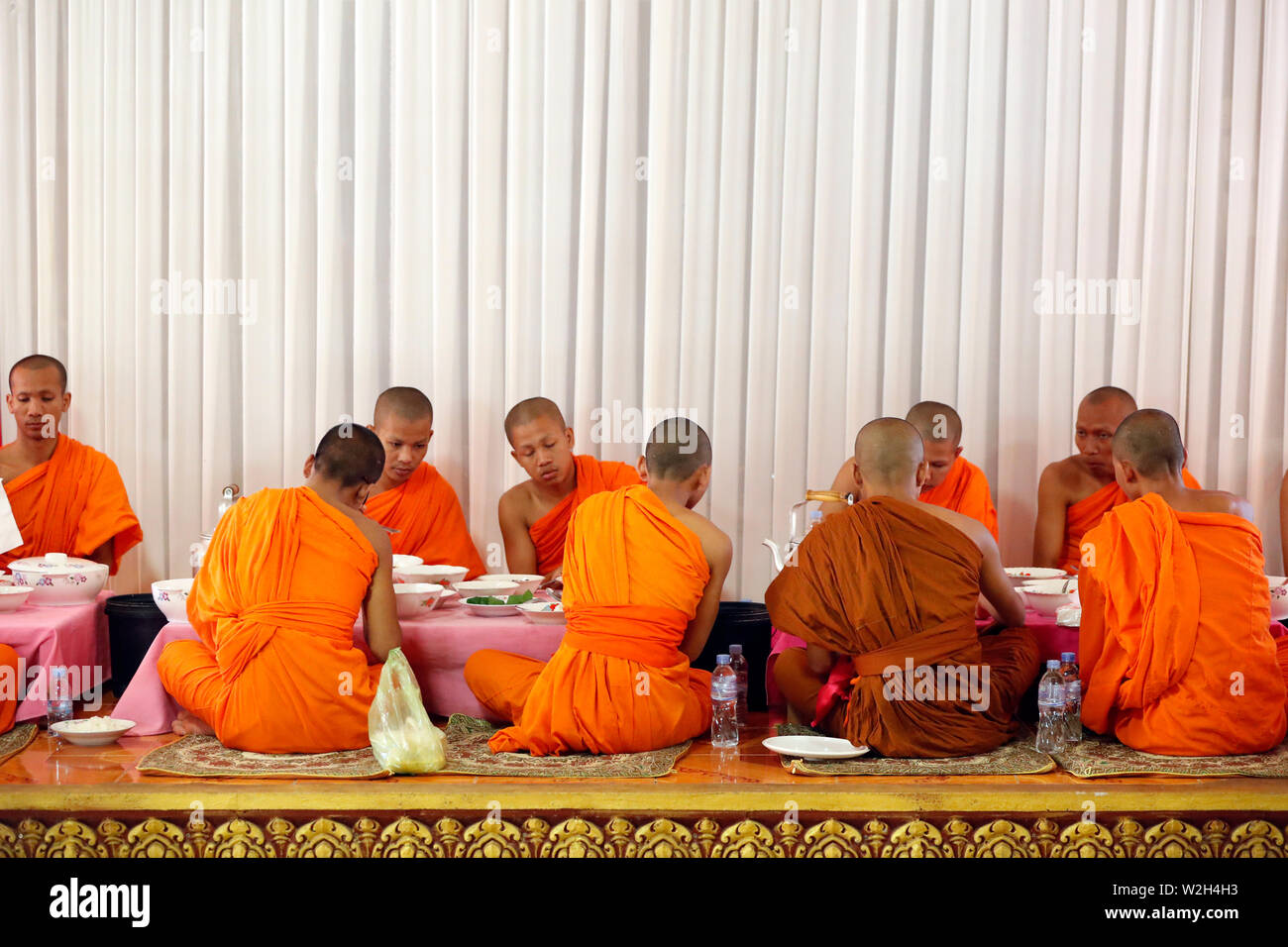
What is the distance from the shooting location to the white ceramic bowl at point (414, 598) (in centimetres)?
449

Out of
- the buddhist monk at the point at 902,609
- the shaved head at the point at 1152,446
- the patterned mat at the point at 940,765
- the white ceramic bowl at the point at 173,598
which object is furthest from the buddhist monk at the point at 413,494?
the shaved head at the point at 1152,446

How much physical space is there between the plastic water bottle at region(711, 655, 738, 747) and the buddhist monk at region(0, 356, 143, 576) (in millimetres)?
2997

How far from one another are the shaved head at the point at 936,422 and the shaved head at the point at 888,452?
4.47 feet

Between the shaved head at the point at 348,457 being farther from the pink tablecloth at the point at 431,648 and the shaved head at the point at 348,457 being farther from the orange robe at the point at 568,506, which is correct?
the orange robe at the point at 568,506

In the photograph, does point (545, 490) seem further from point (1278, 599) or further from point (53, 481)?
point (1278, 599)

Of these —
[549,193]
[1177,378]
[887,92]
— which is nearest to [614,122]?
[549,193]

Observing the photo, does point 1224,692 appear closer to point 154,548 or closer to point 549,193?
point 549,193

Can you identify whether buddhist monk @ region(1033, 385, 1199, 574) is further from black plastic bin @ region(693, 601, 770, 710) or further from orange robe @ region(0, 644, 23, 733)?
orange robe @ region(0, 644, 23, 733)

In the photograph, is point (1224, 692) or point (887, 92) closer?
point (1224, 692)

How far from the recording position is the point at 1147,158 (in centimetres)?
629

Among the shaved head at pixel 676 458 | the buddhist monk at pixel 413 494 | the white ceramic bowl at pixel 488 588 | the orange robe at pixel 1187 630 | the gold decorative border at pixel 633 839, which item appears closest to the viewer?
the gold decorative border at pixel 633 839

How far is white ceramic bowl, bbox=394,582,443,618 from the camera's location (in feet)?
14.7
